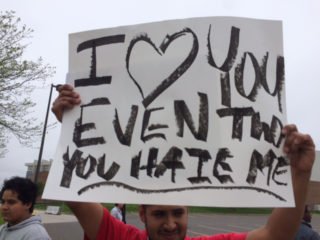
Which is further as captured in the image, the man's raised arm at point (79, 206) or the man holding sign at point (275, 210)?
the man's raised arm at point (79, 206)

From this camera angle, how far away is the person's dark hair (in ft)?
13.1

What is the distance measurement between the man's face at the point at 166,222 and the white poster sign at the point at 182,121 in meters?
0.17

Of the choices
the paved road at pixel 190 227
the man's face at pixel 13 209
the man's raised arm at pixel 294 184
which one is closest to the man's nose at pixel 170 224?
the man's raised arm at pixel 294 184

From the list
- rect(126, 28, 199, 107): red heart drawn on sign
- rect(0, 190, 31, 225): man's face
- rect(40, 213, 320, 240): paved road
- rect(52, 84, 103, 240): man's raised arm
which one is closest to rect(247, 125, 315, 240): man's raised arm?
rect(126, 28, 199, 107): red heart drawn on sign

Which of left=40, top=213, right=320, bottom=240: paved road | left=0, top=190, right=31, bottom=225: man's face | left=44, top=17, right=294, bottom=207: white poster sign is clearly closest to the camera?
left=44, top=17, right=294, bottom=207: white poster sign

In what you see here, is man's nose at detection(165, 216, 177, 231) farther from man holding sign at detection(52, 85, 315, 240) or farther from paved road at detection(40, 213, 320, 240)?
paved road at detection(40, 213, 320, 240)

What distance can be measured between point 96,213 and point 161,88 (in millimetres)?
720

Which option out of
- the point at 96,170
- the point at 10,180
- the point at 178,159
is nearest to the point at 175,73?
the point at 178,159

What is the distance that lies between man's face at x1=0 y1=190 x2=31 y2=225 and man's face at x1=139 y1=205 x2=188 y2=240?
1.95 m

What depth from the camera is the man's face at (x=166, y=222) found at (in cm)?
219

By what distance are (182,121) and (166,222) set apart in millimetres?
446

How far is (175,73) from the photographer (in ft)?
7.32

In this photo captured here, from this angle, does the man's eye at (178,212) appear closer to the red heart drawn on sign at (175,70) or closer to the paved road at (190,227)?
the red heart drawn on sign at (175,70)

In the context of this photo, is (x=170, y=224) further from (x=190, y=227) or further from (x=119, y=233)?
(x=190, y=227)
